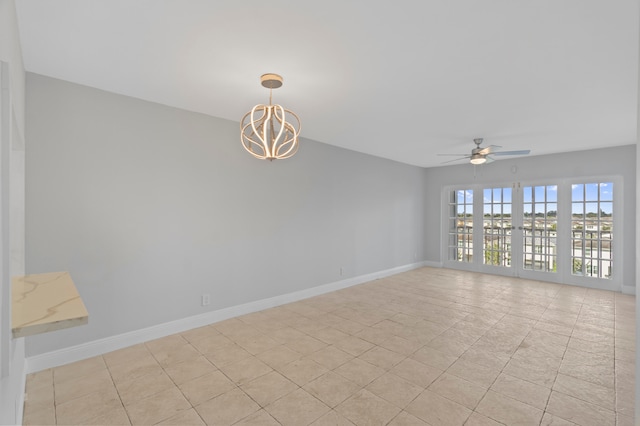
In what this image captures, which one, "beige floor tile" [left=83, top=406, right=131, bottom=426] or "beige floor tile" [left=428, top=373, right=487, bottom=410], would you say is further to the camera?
"beige floor tile" [left=428, top=373, right=487, bottom=410]

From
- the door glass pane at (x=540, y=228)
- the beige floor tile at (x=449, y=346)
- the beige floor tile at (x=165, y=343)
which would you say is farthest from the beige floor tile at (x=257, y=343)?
the door glass pane at (x=540, y=228)

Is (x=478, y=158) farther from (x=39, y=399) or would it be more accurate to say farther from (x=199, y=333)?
(x=39, y=399)

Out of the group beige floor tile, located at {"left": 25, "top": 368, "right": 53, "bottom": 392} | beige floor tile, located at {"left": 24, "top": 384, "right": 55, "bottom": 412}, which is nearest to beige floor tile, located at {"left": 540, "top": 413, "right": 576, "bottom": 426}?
beige floor tile, located at {"left": 24, "top": 384, "right": 55, "bottom": 412}

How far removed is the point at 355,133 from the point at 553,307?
3789mm

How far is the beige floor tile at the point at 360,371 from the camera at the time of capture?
7.97 feet

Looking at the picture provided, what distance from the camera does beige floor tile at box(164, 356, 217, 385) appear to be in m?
2.46

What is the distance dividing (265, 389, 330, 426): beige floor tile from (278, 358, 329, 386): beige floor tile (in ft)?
0.60

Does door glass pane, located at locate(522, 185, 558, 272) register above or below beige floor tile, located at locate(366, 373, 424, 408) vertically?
above

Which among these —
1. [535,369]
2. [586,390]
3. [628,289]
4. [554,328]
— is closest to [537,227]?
[628,289]

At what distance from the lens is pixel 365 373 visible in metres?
2.52

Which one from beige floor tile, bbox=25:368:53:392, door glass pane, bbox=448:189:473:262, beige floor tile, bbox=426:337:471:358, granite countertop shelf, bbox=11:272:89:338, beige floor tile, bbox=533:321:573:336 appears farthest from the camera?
door glass pane, bbox=448:189:473:262

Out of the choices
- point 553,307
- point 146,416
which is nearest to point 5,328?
point 146,416

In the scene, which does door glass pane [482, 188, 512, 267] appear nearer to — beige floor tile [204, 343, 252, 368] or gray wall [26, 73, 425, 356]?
gray wall [26, 73, 425, 356]

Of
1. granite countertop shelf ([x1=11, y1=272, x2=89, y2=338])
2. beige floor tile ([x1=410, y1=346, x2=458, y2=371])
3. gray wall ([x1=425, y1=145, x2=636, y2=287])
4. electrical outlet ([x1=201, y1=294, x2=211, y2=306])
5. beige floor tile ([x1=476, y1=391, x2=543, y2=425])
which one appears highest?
gray wall ([x1=425, y1=145, x2=636, y2=287])
